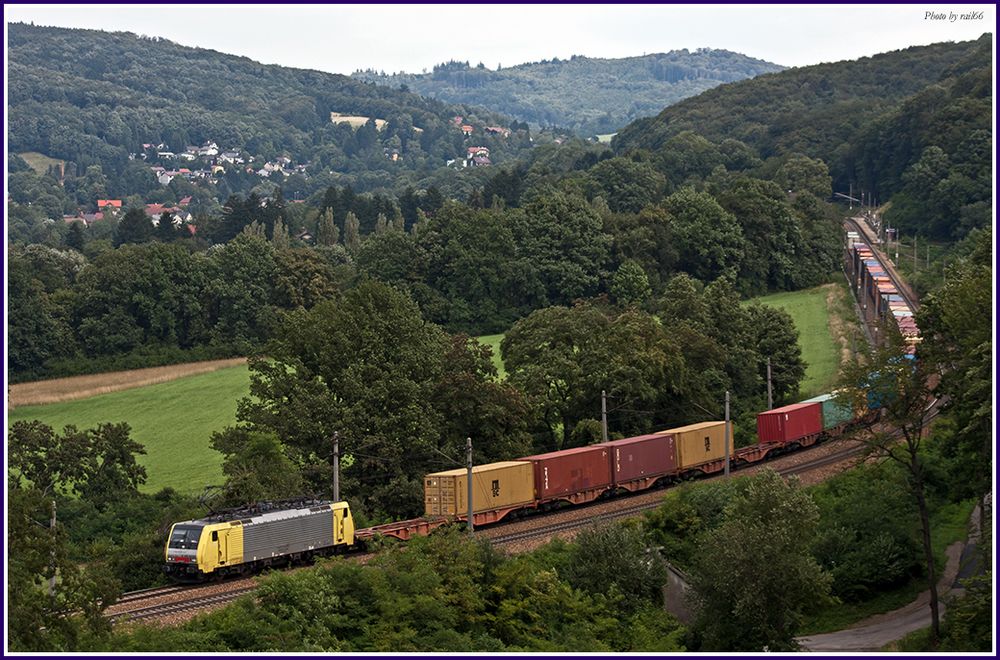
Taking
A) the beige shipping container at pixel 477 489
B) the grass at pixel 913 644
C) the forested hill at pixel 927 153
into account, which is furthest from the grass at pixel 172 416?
the forested hill at pixel 927 153

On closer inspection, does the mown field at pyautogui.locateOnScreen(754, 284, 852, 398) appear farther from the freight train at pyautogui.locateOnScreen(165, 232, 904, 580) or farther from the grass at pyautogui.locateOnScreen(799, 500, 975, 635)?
the grass at pyautogui.locateOnScreen(799, 500, 975, 635)

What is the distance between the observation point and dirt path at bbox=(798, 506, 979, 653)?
144 ft

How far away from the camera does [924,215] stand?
5669 inches

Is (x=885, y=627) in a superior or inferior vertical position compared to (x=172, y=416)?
inferior

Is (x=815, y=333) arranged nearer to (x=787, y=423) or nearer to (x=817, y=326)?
(x=817, y=326)

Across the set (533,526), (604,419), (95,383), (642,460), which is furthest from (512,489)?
(95,383)

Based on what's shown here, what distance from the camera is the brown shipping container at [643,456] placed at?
59.3 meters

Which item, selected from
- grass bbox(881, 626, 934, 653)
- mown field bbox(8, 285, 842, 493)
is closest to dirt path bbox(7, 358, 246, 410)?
mown field bbox(8, 285, 842, 493)

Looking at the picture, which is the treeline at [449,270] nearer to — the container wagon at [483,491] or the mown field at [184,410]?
the mown field at [184,410]

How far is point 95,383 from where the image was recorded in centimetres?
10338

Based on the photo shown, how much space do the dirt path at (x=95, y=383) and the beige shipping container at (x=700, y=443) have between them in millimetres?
51945

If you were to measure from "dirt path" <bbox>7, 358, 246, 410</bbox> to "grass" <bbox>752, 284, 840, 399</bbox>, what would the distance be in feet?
143

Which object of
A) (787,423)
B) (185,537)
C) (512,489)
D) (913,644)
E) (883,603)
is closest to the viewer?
(913,644)

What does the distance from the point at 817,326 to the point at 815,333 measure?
3036mm
